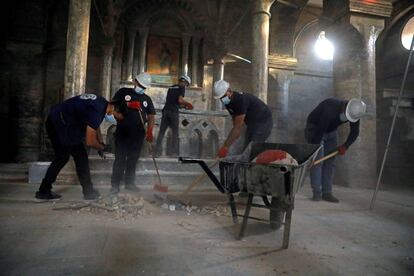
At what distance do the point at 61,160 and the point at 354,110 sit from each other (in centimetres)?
422

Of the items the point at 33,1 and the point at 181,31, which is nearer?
the point at 33,1

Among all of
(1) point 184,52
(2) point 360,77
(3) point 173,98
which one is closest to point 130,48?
(1) point 184,52

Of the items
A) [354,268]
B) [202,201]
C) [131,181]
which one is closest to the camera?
[354,268]

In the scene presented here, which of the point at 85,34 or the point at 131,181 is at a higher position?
the point at 85,34

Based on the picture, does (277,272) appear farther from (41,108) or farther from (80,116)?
(41,108)

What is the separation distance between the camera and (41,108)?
1048cm

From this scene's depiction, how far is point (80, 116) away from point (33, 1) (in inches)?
349

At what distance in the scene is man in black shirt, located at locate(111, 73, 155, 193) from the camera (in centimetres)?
462

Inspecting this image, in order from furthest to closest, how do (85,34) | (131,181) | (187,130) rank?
(187,130) < (85,34) < (131,181)

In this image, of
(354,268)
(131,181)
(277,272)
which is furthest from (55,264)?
(131,181)

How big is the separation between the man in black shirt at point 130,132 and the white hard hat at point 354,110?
312 cm

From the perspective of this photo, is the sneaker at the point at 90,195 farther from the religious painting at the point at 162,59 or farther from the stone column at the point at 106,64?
the religious painting at the point at 162,59

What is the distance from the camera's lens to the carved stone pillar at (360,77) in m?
6.77

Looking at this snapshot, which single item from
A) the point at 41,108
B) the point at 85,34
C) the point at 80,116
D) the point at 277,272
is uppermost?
the point at 85,34
